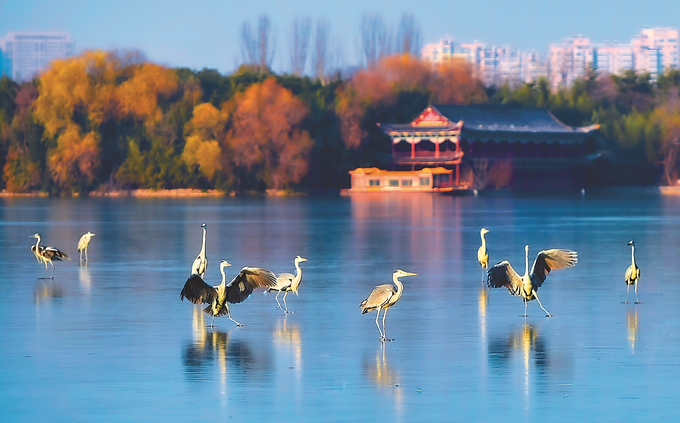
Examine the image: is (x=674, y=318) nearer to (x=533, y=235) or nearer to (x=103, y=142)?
(x=533, y=235)

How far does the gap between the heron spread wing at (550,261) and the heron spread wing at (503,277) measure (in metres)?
0.24

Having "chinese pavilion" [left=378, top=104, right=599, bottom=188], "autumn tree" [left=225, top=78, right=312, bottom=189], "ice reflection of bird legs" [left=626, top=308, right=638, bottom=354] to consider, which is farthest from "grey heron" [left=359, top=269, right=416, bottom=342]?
"chinese pavilion" [left=378, top=104, right=599, bottom=188]

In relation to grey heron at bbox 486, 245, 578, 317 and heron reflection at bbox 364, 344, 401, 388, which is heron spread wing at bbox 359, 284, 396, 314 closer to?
heron reflection at bbox 364, 344, 401, 388

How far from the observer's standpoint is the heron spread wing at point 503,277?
1576 centimetres

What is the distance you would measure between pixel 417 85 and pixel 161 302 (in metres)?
84.1

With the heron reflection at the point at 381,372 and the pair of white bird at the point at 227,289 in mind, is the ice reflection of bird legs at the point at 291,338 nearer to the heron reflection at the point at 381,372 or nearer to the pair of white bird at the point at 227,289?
the pair of white bird at the point at 227,289

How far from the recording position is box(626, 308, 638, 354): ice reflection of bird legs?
1402 centimetres

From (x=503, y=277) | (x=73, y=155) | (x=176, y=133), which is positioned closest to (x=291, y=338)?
(x=503, y=277)

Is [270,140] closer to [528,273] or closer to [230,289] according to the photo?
[528,273]

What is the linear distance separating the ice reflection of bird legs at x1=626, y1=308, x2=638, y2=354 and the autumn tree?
227 feet

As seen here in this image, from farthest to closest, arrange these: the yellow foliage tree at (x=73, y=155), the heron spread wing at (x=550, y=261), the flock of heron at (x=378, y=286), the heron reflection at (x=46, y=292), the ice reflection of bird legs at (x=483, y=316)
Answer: the yellow foliage tree at (x=73, y=155) < the heron reflection at (x=46, y=292) < the heron spread wing at (x=550, y=261) < the flock of heron at (x=378, y=286) < the ice reflection of bird legs at (x=483, y=316)

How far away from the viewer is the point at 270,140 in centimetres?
8638

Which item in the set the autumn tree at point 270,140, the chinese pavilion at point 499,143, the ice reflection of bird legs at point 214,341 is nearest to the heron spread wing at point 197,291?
the ice reflection of bird legs at point 214,341

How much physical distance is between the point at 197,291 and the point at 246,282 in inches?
30.7
